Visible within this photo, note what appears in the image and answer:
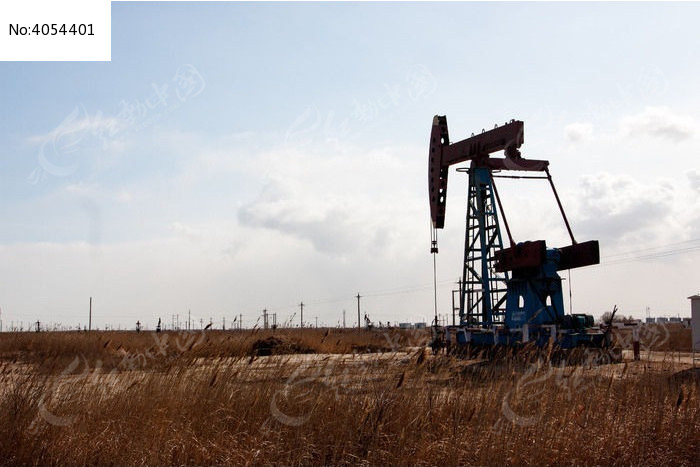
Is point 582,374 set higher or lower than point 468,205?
lower

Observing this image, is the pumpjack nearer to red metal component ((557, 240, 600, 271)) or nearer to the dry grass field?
red metal component ((557, 240, 600, 271))

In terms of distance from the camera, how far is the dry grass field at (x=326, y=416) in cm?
677

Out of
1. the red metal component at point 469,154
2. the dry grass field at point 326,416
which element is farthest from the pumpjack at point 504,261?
the dry grass field at point 326,416

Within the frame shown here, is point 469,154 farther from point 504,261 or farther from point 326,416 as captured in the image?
point 326,416

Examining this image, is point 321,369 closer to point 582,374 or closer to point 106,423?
point 106,423

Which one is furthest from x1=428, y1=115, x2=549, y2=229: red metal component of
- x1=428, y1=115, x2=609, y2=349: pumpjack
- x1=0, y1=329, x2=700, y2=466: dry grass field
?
x1=0, y1=329, x2=700, y2=466: dry grass field

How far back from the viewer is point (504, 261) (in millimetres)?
23922

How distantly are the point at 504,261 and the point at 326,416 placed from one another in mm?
17528

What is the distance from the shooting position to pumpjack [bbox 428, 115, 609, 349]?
22.0 m

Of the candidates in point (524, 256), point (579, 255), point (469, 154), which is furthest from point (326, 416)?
point (469, 154)

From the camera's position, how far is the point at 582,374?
30.5ft

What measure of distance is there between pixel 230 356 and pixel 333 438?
210cm

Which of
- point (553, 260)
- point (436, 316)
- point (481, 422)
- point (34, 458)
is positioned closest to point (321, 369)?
point (481, 422)

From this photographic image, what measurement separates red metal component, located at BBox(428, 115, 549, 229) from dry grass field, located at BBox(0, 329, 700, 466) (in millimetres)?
17021
